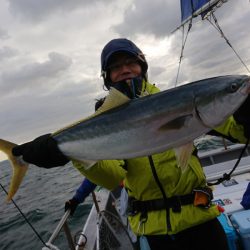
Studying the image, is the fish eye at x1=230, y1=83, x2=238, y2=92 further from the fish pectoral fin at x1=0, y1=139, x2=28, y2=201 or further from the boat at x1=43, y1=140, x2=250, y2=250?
the boat at x1=43, y1=140, x2=250, y2=250

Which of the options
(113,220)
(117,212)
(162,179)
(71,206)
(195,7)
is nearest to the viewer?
(162,179)

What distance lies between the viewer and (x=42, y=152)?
3.06m

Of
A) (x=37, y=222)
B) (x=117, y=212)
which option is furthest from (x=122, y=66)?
(x=37, y=222)

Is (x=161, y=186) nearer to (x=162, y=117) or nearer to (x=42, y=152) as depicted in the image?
(x=162, y=117)

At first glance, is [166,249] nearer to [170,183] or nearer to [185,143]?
[170,183]

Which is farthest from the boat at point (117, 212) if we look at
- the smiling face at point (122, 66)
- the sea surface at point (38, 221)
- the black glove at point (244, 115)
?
the sea surface at point (38, 221)

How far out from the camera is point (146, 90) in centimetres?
366

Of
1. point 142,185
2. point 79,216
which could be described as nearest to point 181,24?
point 79,216

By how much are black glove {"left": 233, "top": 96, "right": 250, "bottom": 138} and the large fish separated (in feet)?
1.10

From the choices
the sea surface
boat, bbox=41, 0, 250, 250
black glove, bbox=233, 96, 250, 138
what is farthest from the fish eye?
the sea surface

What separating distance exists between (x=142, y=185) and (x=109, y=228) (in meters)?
3.69

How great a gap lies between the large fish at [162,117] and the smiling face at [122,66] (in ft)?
3.07

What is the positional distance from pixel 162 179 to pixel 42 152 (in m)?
1.21

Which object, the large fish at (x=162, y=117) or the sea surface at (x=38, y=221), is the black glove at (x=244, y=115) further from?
the sea surface at (x=38, y=221)
